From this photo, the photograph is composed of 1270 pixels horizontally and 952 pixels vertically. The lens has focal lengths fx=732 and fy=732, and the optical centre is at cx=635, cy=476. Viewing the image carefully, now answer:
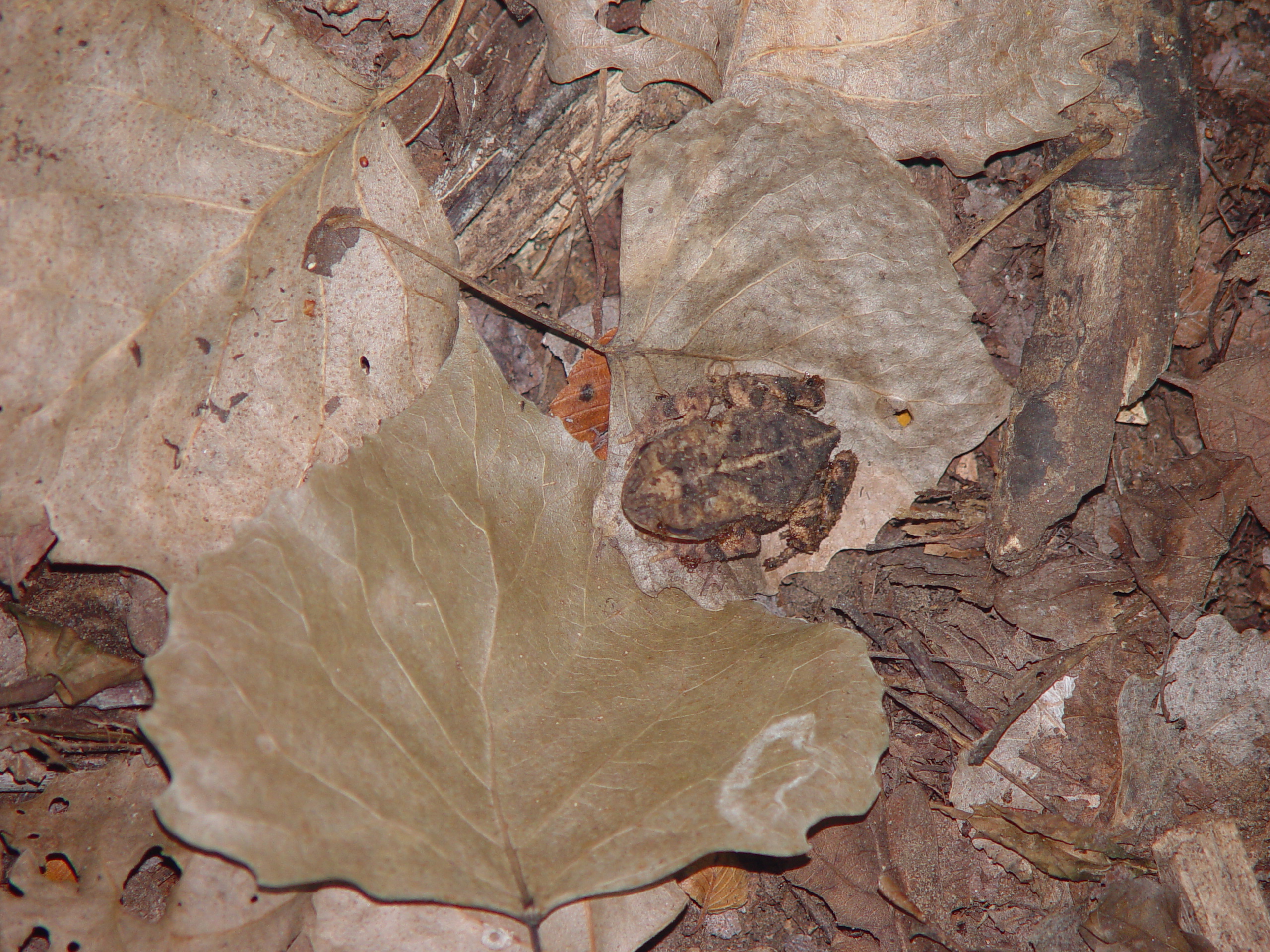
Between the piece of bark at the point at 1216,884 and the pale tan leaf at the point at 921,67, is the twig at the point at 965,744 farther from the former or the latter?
the pale tan leaf at the point at 921,67

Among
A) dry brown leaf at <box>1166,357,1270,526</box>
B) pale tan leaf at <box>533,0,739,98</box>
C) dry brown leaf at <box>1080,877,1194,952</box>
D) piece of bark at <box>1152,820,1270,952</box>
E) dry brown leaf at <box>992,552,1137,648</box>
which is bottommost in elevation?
dry brown leaf at <box>1080,877,1194,952</box>

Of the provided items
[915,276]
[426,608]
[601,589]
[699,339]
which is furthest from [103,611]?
[915,276]

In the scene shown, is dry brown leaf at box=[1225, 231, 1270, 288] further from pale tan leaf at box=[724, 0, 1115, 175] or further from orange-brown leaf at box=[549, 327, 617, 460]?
orange-brown leaf at box=[549, 327, 617, 460]

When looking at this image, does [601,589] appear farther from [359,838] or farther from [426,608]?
[359,838]

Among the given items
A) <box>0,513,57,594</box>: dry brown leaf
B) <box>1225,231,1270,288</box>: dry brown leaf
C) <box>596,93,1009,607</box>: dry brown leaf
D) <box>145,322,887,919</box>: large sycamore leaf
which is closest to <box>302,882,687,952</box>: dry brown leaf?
<box>145,322,887,919</box>: large sycamore leaf

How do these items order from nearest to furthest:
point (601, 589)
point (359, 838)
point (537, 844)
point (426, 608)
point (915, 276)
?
point (359, 838)
point (537, 844)
point (426, 608)
point (601, 589)
point (915, 276)

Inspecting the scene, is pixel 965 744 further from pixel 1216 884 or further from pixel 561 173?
pixel 561 173
